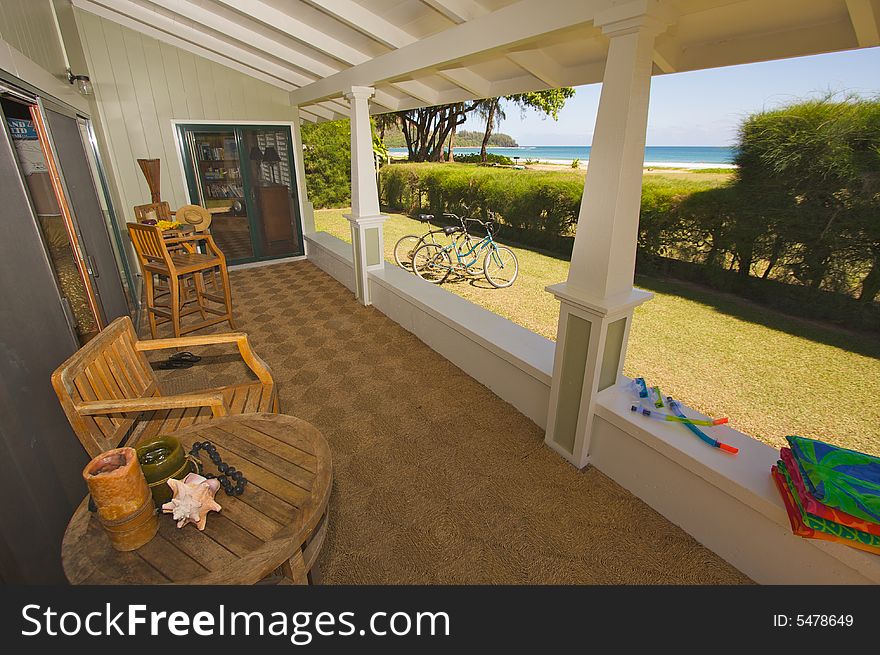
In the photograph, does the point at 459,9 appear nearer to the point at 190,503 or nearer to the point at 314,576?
the point at 190,503

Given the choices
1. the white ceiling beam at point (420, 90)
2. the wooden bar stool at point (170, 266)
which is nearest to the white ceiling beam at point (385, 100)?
the white ceiling beam at point (420, 90)

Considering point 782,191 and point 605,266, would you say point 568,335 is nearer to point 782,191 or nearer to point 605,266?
point 605,266

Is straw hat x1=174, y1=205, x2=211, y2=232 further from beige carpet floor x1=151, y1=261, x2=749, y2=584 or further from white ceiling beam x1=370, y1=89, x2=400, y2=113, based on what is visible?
white ceiling beam x1=370, y1=89, x2=400, y2=113

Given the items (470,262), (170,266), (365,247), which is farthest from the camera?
(470,262)

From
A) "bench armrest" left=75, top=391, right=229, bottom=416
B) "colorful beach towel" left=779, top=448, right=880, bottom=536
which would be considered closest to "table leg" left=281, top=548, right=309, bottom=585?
"bench armrest" left=75, top=391, right=229, bottom=416

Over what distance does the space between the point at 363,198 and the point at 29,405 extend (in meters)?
3.45

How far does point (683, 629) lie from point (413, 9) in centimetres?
371

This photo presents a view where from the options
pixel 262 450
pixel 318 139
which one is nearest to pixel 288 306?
pixel 262 450

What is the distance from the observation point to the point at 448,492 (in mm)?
2109

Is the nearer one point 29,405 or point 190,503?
point 190,503

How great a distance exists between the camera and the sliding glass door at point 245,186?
5.74 metres

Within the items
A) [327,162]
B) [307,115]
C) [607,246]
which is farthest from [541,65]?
[327,162]

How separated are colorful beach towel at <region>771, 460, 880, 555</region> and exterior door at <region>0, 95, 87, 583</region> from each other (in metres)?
2.62

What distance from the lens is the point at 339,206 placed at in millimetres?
13367
